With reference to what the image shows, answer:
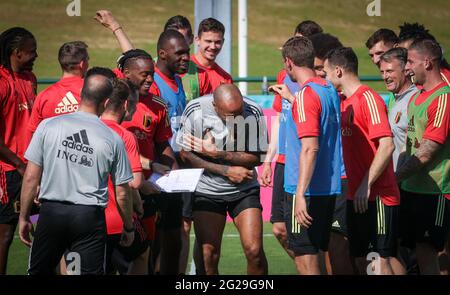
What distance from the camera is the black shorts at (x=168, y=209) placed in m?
8.80

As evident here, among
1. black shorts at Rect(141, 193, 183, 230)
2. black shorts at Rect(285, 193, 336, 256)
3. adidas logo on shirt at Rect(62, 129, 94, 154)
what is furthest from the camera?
black shorts at Rect(141, 193, 183, 230)

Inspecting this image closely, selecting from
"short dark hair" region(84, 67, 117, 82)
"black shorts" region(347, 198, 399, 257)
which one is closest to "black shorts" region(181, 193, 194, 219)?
"black shorts" region(347, 198, 399, 257)

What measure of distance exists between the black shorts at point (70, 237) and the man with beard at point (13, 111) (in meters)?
1.79

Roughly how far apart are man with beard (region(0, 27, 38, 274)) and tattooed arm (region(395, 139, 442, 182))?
3533 millimetres

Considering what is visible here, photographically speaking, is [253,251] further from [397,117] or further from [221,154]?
[397,117]

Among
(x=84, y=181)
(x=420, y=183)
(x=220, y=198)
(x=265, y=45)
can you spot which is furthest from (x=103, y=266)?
(x=265, y=45)

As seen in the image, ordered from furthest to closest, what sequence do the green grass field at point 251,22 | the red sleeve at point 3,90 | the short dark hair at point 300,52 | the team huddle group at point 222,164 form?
the green grass field at point 251,22
the red sleeve at point 3,90
the short dark hair at point 300,52
the team huddle group at point 222,164

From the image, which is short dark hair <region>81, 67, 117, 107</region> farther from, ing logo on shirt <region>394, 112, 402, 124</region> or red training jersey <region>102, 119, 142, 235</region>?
ing logo on shirt <region>394, 112, 402, 124</region>

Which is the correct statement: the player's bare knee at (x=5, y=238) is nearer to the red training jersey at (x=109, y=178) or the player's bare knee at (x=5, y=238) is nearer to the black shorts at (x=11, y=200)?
the black shorts at (x=11, y=200)

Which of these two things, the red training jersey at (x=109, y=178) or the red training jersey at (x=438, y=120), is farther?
the red training jersey at (x=438, y=120)

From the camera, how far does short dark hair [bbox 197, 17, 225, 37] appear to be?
9.91 metres

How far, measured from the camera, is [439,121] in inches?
327

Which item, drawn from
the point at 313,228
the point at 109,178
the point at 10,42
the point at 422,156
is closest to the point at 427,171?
the point at 422,156

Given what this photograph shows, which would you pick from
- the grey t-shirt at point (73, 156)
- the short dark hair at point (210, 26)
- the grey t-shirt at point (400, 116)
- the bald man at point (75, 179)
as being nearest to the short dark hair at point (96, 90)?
the bald man at point (75, 179)
